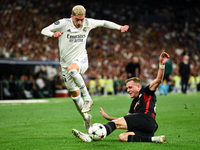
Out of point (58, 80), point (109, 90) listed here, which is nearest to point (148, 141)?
point (58, 80)

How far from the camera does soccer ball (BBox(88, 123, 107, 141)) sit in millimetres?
6105

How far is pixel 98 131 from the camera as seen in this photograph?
20.2ft

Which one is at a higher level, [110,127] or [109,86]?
[110,127]

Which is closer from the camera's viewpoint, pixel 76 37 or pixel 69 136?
pixel 69 136

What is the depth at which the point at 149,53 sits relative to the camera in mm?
36688

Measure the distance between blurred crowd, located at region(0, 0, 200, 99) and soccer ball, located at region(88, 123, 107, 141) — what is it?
61.9ft

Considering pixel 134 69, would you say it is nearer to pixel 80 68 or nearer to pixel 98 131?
pixel 80 68

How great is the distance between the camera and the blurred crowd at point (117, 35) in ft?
98.3

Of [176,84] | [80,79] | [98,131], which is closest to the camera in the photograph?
[98,131]

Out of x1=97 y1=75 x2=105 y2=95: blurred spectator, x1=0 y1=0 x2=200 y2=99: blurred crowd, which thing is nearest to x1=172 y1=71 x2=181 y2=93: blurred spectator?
x1=0 y1=0 x2=200 y2=99: blurred crowd

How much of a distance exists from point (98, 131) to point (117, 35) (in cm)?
3178

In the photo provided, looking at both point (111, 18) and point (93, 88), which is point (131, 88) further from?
point (111, 18)

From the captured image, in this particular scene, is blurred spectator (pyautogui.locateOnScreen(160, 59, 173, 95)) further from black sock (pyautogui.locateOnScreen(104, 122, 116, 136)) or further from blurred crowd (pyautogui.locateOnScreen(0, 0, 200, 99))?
black sock (pyautogui.locateOnScreen(104, 122, 116, 136))

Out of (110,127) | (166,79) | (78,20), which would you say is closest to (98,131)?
(110,127)
